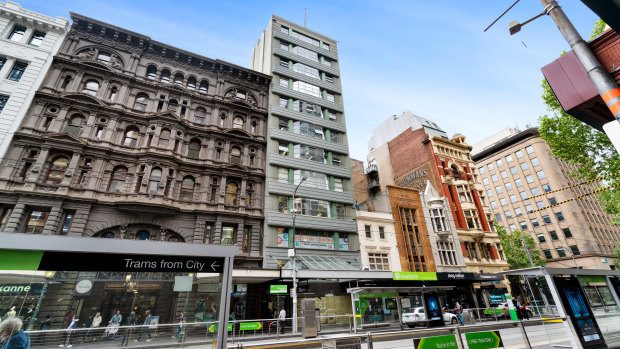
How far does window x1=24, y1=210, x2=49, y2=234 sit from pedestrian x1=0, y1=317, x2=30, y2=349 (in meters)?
18.9

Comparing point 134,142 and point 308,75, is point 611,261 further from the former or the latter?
point 134,142

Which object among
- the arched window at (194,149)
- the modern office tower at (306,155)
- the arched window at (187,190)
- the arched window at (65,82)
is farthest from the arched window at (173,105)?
the modern office tower at (306,155)

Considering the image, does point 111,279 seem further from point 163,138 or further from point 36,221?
point 163,138

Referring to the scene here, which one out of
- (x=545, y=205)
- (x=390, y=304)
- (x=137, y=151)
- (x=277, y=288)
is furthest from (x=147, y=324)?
(x=545, y=205)

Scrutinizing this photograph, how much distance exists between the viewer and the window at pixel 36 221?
1872cm

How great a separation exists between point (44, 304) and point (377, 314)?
602 inches

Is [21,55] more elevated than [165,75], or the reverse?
[165,75]

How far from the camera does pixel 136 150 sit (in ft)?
77.6

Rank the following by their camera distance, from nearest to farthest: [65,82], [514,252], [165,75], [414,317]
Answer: [414,317], [65,82], [165,75], [514,252]

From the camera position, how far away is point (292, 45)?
3781 cm

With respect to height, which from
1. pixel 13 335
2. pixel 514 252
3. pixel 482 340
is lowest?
pixel 482 340

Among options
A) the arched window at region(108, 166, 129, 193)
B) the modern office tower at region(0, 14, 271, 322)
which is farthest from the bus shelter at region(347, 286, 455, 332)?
the arched window at region(108, 166, 129, 193)

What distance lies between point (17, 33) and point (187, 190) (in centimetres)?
1984

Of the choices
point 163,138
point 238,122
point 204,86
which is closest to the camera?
point 163,138
